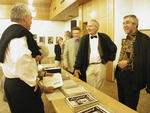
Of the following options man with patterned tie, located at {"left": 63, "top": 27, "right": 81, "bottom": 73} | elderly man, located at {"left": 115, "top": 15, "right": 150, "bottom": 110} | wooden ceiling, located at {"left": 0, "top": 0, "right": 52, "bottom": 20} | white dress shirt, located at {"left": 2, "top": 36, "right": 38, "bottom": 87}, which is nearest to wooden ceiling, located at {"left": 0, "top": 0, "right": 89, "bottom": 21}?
wooden ceiling, located at {"left": 0, "top": 0, "right": 52, "bottom": 20}

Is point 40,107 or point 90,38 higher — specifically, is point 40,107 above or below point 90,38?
below

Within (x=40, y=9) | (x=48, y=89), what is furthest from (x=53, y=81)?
(x=40, y=9)

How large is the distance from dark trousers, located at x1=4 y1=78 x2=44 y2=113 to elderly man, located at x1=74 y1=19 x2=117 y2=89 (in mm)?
1198

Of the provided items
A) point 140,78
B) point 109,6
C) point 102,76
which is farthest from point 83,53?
point 109,6

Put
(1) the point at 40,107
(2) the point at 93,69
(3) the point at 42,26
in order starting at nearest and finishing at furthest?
(1) the point at 40,107 < (2) the point at 93,69 < (3) the point at 42,26

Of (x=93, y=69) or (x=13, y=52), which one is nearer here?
(x=13, y=52)

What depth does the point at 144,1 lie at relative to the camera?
3.87 metres

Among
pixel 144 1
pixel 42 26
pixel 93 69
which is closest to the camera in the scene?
pixel 93 69

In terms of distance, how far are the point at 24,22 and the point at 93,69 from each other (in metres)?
1.41

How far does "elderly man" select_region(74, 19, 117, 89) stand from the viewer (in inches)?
92.0

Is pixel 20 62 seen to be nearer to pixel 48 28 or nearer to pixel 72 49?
pixel 72 49

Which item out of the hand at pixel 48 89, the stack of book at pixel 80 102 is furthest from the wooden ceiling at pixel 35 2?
the stack of book at pixel 80 102

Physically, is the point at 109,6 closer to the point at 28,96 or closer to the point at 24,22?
the point at 24,22

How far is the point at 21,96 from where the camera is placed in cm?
128
